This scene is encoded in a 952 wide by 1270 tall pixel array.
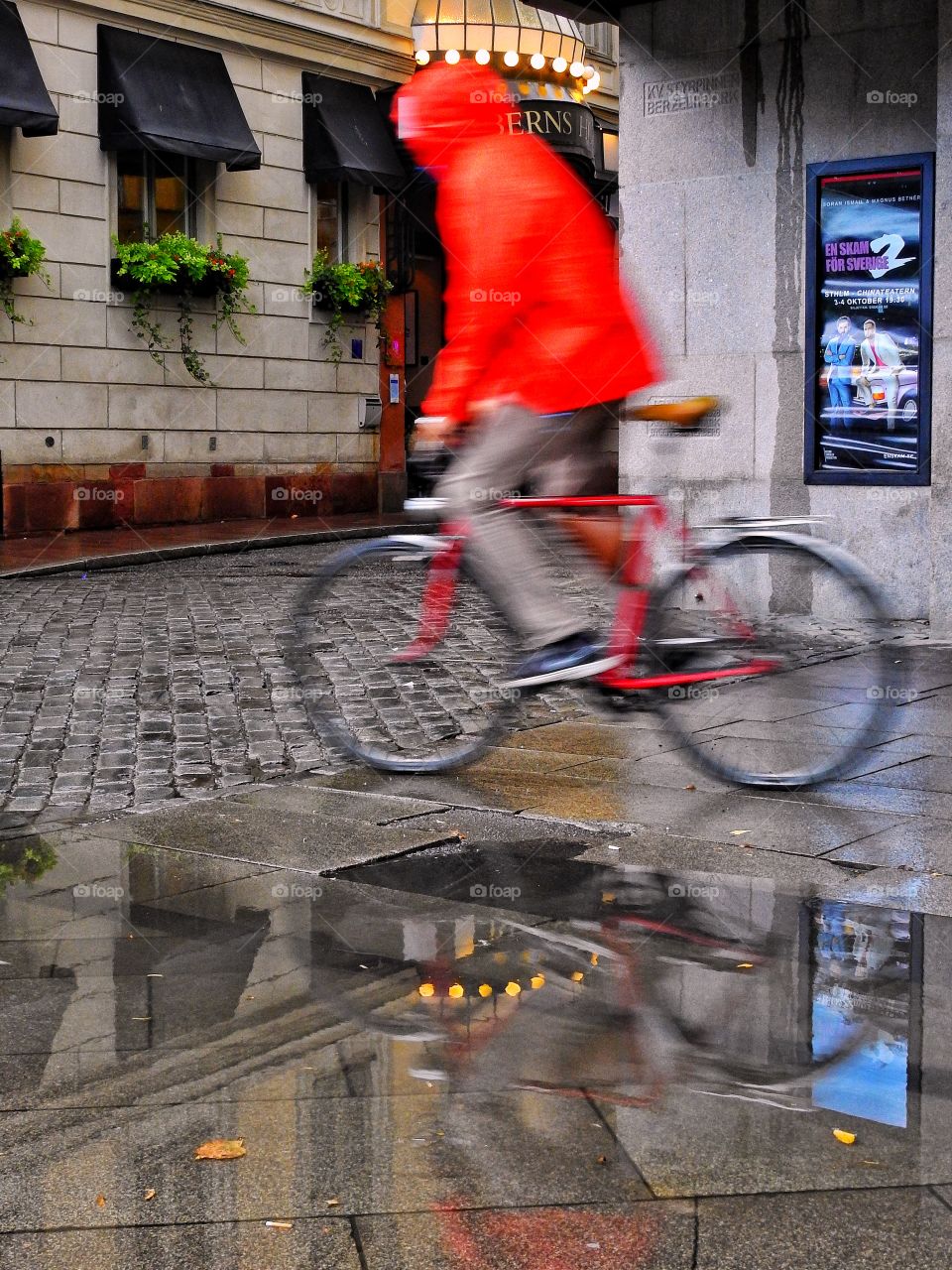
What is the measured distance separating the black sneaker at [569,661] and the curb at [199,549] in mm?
7529

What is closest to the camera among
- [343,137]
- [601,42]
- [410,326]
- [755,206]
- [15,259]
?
[755,206]

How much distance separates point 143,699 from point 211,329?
13977 mm

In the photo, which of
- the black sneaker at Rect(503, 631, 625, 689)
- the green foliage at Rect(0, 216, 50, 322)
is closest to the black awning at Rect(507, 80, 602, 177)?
the green foliage at Rect(0, 216, 50, 322)

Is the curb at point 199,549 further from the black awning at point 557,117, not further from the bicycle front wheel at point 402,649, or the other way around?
the black awning at point 557,117

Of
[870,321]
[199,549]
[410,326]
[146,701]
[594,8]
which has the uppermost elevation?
[594,8]

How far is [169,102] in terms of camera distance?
20.0 m

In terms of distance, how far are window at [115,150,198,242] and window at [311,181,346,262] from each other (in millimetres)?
2168

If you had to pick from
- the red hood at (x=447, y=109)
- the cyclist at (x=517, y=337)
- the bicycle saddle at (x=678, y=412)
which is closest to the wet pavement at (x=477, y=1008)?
the cyclist at (x=517, y=337)

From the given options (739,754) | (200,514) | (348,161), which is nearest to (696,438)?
(739,754)

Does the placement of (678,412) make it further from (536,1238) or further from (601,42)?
(601,42)

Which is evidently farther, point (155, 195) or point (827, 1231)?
point (155, 195)

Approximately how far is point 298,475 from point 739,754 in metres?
16.6

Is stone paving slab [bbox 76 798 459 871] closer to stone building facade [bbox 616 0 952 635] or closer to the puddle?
the puddle

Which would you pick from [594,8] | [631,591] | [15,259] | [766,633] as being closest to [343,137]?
[15,259]
